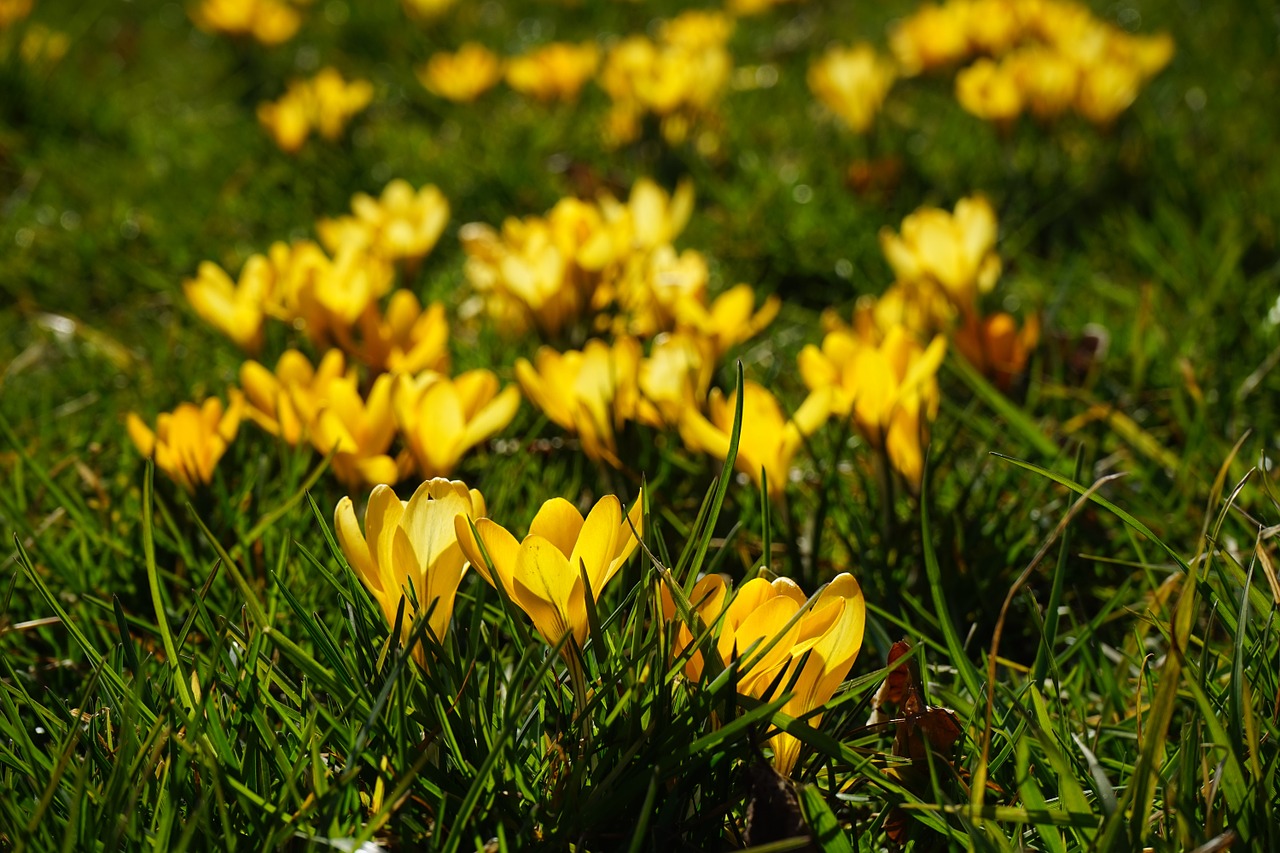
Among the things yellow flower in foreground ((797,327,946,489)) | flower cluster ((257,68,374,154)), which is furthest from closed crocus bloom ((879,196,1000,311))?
flower cluster ((257,68,374,154))

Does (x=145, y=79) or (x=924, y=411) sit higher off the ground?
(x=145, y=79)

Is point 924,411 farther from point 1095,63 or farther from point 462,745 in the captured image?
point 1095,63

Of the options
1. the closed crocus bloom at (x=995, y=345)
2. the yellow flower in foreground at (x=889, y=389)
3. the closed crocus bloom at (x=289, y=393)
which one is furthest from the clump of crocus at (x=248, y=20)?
the yellow flower in foreground at (x=889, y=389)

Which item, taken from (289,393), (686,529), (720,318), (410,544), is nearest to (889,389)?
(686,529)

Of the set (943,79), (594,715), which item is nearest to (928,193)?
(943,79)

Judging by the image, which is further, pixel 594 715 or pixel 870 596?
pixel 870 596
